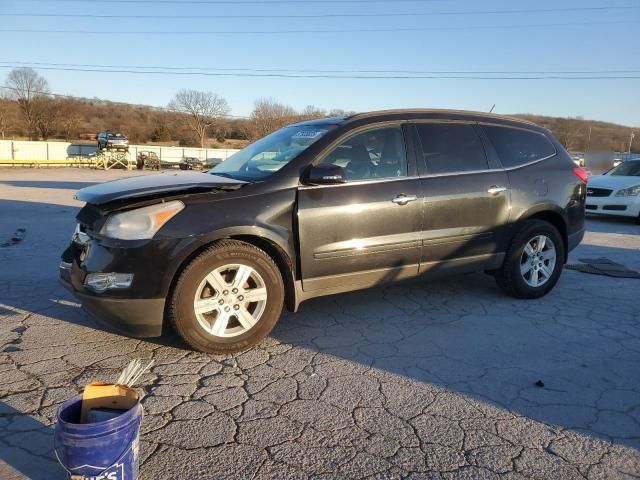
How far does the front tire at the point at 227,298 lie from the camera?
360 cm

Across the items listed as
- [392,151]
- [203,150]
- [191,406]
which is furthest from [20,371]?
[203,150]

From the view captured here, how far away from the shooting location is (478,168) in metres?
4.89

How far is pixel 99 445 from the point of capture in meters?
2.03

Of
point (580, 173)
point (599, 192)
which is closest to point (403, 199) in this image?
point (580, 173)

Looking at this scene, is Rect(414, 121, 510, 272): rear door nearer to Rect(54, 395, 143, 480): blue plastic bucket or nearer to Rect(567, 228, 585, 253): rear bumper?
Rect(567, 228, 585, 253): rear bumper

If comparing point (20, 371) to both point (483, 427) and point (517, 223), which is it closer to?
point (483, 427)

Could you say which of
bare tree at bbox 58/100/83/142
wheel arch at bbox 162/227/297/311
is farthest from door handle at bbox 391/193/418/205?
bare tree at bbox 58/100/83/142

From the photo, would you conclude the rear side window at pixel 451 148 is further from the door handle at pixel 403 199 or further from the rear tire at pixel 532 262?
the rear tire at pixel 532 262

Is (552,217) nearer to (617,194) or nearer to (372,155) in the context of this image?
(372,155)

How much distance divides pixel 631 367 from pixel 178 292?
10.7 feet

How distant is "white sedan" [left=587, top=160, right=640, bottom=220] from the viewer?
11.5 metres

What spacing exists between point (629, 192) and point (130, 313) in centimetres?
1163

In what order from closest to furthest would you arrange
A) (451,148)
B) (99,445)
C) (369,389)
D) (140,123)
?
(99,445), (369,389), (451,148), (140,123)

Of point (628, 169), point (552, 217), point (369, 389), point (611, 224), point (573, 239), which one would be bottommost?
point (369, 389)
